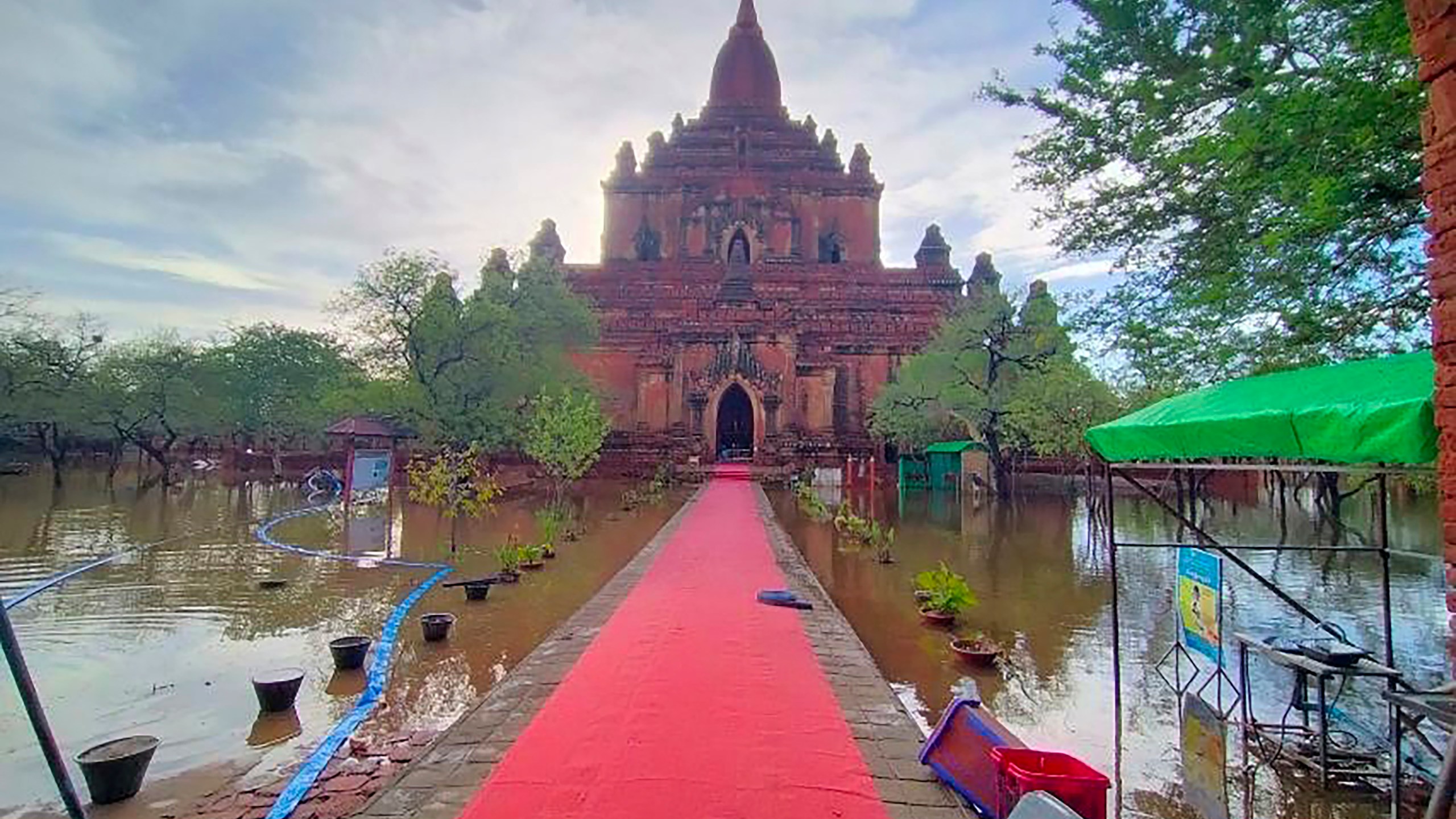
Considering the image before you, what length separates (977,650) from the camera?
7051mm

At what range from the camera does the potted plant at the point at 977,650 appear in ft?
23.0

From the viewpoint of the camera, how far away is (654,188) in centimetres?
4100

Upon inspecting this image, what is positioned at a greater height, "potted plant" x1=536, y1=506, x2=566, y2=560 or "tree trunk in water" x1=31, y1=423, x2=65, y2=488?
"tree trunk in water" x1=31, y1=423, x2=65, y2=488

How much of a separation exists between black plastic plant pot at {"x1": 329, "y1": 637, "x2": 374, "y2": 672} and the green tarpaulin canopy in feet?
19.4

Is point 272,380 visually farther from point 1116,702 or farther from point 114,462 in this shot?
point 1116,702

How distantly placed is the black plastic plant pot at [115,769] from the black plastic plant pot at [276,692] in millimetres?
1090

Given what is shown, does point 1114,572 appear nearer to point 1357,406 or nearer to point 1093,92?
point 1357,406

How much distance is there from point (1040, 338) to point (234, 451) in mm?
33953

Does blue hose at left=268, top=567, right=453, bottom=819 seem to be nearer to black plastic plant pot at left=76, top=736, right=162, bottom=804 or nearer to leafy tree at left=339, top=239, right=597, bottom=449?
black plastic plant pot at left=76, top=736, right=162, bottom=804

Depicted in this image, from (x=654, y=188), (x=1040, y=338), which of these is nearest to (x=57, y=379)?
(x=654, y=188)

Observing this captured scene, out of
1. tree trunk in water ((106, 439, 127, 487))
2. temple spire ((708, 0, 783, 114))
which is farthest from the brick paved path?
temple spire ((708, 0, 783, 114))

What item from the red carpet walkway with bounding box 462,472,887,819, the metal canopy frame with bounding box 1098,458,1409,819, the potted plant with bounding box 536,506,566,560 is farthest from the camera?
the potted plant with bounding box 536,506,566,560

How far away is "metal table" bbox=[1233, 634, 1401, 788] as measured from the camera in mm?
4523

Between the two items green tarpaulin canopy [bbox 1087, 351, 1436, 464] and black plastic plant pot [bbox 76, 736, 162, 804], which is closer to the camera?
green tarpaulin canopy [bbox 1087, 351, 1436, 464]
